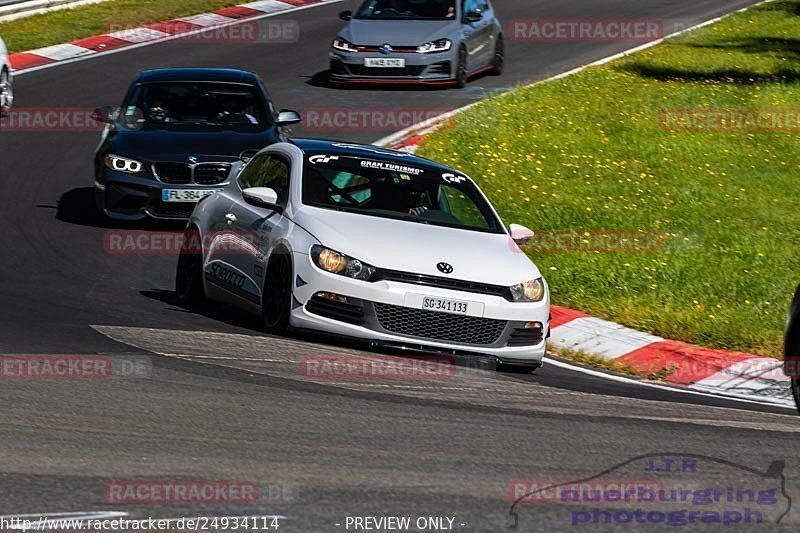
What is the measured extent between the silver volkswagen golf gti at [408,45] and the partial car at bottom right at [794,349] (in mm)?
15338

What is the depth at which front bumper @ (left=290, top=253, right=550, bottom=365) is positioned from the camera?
1006cm

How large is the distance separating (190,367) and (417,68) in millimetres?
14864

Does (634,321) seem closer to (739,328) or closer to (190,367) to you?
(739,328)

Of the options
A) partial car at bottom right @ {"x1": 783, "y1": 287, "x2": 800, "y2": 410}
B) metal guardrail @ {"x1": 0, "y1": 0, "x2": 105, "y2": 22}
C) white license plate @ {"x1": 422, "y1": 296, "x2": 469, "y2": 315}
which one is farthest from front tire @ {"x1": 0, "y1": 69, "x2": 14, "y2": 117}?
partial car at bottom right @ {"x1": 783, "y1": 287, "x2": 800, "y2": 410}

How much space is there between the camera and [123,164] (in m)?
15.2

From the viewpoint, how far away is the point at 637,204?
55.0 feet

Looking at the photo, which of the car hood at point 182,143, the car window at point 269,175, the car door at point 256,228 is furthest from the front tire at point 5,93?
the car door at point 256,228

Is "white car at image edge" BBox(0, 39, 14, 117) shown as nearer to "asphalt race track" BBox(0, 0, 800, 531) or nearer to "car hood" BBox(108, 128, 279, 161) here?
"car hood" BBox(108, 128, 279, 161)

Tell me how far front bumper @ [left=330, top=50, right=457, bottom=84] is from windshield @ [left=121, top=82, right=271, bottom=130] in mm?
6708

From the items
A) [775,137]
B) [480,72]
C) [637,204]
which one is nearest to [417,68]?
[480,72]

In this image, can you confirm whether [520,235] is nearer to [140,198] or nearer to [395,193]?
[395,193]

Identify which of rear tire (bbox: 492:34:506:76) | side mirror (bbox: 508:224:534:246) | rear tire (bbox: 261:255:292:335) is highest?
side mirror (bbox: 508:224:534:246)

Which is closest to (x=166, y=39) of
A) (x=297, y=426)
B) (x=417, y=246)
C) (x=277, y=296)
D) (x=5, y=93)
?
(x=5, y=93)

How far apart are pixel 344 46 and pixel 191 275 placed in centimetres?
1189
